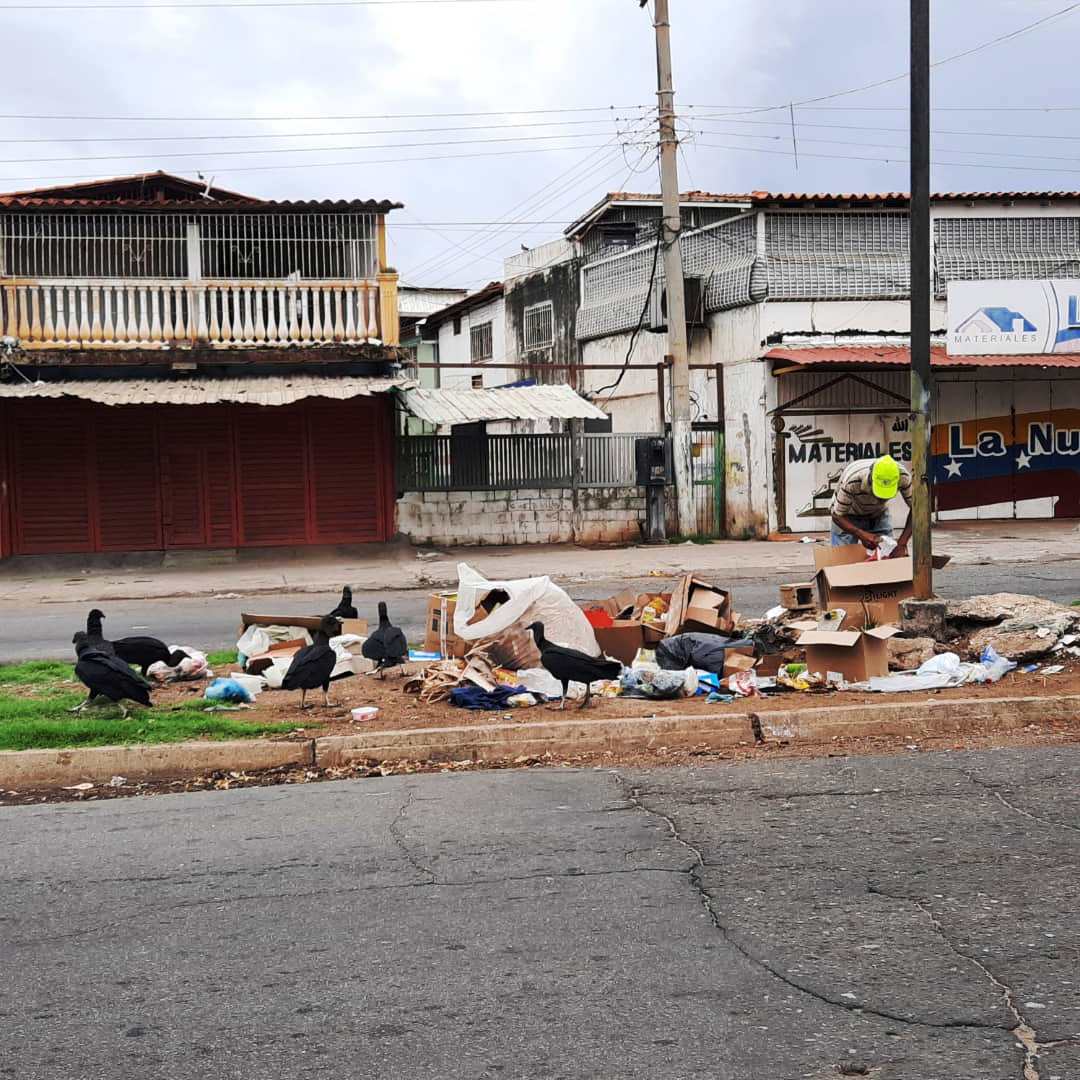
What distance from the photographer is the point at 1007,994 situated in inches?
153

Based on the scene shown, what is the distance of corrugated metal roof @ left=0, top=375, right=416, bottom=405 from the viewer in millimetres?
18375

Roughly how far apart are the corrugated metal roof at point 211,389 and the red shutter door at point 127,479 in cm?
96

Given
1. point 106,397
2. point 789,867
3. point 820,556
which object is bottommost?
point 789,867

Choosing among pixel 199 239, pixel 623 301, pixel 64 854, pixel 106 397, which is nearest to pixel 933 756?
pixel 64 854

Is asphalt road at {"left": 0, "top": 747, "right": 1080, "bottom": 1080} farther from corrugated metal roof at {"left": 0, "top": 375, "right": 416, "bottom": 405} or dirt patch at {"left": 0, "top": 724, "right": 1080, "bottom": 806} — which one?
corrugated metal roof at {"left": 0, "top": 375, "right": 416, "bottom": 405}

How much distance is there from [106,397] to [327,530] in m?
4.27

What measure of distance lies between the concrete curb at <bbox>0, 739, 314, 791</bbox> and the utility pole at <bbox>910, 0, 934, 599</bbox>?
4.88 meters

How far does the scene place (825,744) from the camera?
294 inches

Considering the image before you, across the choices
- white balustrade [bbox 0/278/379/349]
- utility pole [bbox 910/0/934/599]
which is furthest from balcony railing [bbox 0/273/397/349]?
utility pole [bbox 910/0/934/599]

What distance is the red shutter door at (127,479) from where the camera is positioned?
2041cm

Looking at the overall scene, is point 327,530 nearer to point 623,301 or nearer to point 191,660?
point 623,301

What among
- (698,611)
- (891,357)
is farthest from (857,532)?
(891,357)

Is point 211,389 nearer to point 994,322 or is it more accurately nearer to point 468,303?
point 994,322

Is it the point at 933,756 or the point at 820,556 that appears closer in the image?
the point at 933,756
